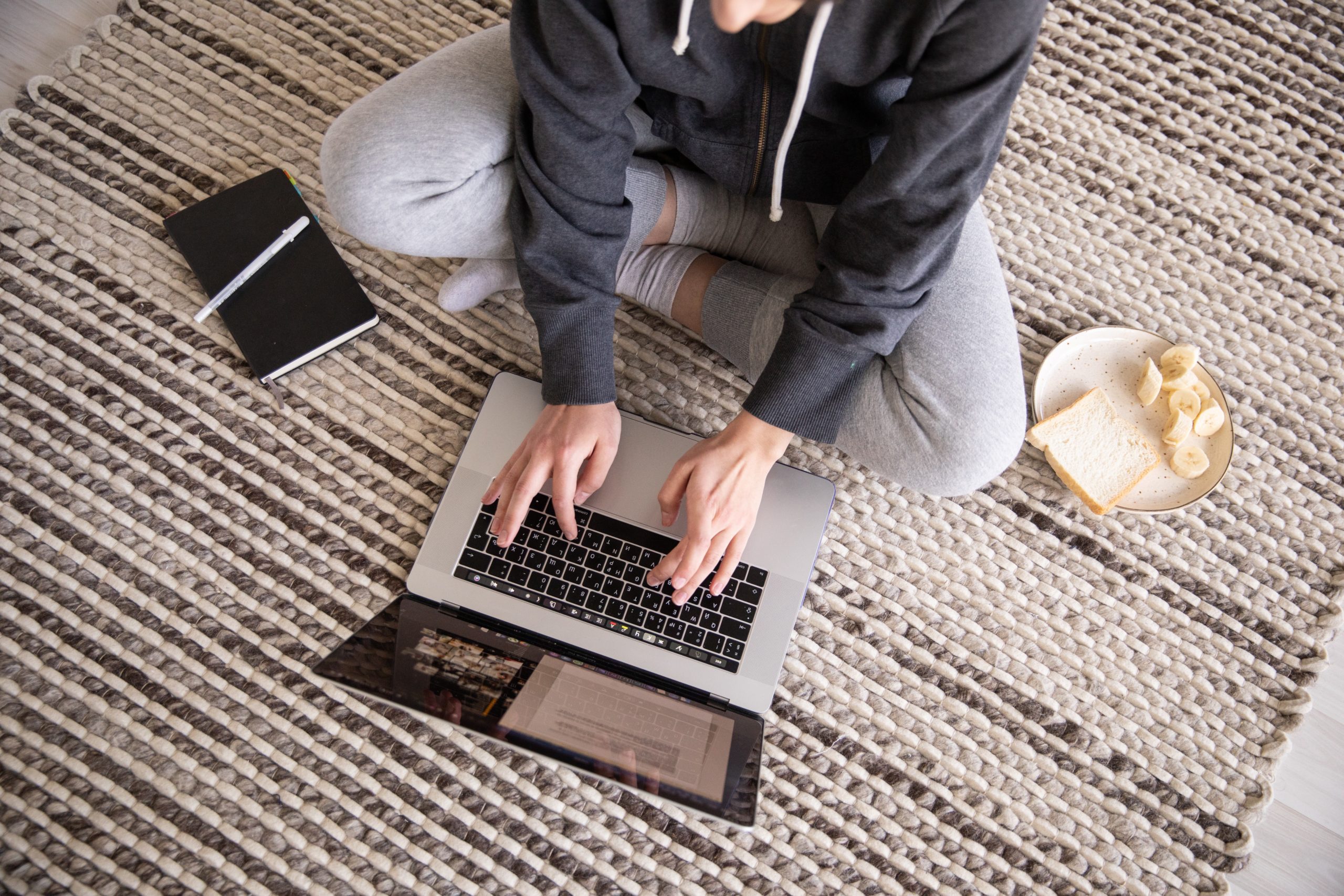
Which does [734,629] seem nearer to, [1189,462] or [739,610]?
[739,610]

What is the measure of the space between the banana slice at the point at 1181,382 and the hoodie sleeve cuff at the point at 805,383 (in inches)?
14.9

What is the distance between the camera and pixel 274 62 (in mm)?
955

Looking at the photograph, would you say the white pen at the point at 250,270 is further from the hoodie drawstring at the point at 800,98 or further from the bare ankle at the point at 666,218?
the hoodie drawstring at the point at 800,98

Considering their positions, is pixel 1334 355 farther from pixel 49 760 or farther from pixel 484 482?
pixel 49 760

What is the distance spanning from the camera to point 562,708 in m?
0.67

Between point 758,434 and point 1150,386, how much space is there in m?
0.45

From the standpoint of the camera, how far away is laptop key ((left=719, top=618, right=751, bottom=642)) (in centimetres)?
76

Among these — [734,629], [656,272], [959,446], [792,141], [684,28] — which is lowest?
[734,629]

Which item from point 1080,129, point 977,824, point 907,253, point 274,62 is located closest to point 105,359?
point 274,62

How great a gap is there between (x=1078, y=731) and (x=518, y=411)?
2.18 ft

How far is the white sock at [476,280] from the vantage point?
86 cm

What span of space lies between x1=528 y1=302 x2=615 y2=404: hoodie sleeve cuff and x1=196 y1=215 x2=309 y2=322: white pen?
309mm

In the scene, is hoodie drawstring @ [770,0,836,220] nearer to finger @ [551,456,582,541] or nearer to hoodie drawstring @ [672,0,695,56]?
hoodie drawstring @ [672,0,695,56]

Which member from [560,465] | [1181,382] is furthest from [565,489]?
[1181,382]
